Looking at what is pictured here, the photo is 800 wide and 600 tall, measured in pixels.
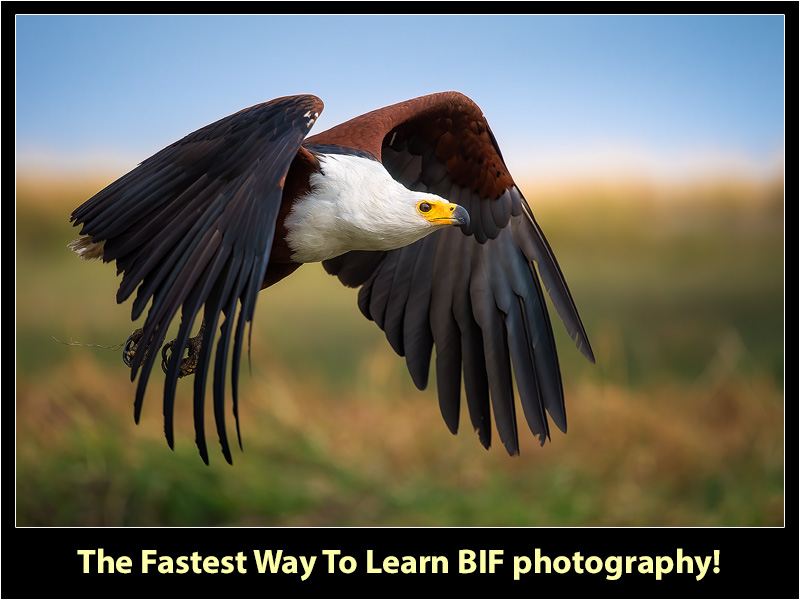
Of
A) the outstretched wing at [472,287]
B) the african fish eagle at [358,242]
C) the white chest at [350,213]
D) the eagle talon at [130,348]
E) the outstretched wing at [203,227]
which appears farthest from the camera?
the outstretched wing at [472,287]

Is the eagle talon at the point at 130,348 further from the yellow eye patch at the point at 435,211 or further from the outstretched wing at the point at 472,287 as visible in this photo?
the yellow eye patch at the point at 435,211

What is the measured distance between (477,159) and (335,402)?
292 inches

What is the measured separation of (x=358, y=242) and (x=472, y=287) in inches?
44.3

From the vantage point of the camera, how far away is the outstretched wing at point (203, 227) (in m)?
2.44

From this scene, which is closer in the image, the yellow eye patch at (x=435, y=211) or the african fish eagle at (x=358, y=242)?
the african fish eagle at (x=358, y=242)

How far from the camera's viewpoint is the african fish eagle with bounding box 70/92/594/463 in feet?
8.41

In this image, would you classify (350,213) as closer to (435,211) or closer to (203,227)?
(435,211)

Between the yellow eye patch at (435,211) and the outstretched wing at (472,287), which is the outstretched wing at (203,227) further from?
the outstretched wing at (472,287)

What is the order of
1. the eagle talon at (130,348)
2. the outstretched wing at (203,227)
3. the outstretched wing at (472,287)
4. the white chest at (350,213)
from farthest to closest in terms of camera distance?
the outstretched wing at (472,287) < the eagle talon at (130,348) < the white chest at (350,213) < the outstretched wing at (203,227)

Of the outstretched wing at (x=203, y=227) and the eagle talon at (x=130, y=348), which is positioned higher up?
the outstretched wing at (x=203, y=227)

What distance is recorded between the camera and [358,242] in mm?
3115

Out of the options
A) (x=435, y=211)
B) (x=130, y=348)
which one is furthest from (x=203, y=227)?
(x=130, y=348)

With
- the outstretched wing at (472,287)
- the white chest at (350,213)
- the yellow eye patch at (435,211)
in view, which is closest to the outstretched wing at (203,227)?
the white chest at (350,213)

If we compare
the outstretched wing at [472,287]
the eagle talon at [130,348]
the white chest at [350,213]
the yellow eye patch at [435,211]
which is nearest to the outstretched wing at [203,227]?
the white chest at [350,213]
